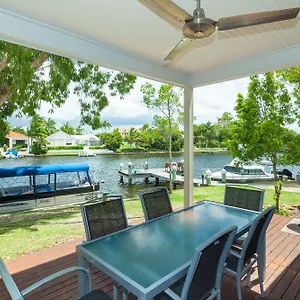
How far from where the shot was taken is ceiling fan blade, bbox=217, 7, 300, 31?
142cm

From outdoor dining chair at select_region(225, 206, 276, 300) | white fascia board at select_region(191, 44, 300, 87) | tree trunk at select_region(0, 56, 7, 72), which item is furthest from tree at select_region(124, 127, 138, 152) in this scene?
outdoor dining chair at select_region(225, 206, 276, 300)

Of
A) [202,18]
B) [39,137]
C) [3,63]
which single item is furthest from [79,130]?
[202,18]

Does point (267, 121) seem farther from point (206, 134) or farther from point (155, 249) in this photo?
point (155, 249)

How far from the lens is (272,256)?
263 cm

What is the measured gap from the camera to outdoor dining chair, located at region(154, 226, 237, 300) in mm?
1195

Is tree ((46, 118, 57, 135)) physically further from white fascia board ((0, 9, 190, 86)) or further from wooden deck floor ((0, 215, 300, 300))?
wooden deck floor ((0, 215, 300, 300))

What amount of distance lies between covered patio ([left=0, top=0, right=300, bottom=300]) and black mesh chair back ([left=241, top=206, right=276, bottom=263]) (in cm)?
45

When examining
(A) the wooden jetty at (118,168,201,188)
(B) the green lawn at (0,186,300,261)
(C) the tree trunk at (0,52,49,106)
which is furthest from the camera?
(A) the wooden jetty at (118,168,201,188)

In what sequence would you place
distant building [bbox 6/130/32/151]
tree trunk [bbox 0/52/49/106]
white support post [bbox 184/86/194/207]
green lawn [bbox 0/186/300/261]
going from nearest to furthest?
green lawn [bbox 0/186/300/261], tree trunk [bbox 0/52/49/106], white support post [bbox 184/86/194/207], distant building [bbox 6/130/32/151]

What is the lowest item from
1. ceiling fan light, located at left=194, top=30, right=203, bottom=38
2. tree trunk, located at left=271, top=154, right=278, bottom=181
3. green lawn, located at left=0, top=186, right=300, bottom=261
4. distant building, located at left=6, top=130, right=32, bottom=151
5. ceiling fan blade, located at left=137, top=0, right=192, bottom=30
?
green lawn, located at left=0, top=186, right=300, bottom=261

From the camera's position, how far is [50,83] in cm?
398

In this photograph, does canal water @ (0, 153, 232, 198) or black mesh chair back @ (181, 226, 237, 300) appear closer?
black mesh chair back @ (181, 226, 237, 300)

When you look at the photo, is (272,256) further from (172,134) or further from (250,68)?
(172,134)

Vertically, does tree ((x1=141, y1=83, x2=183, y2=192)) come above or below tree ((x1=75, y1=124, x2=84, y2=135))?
above
